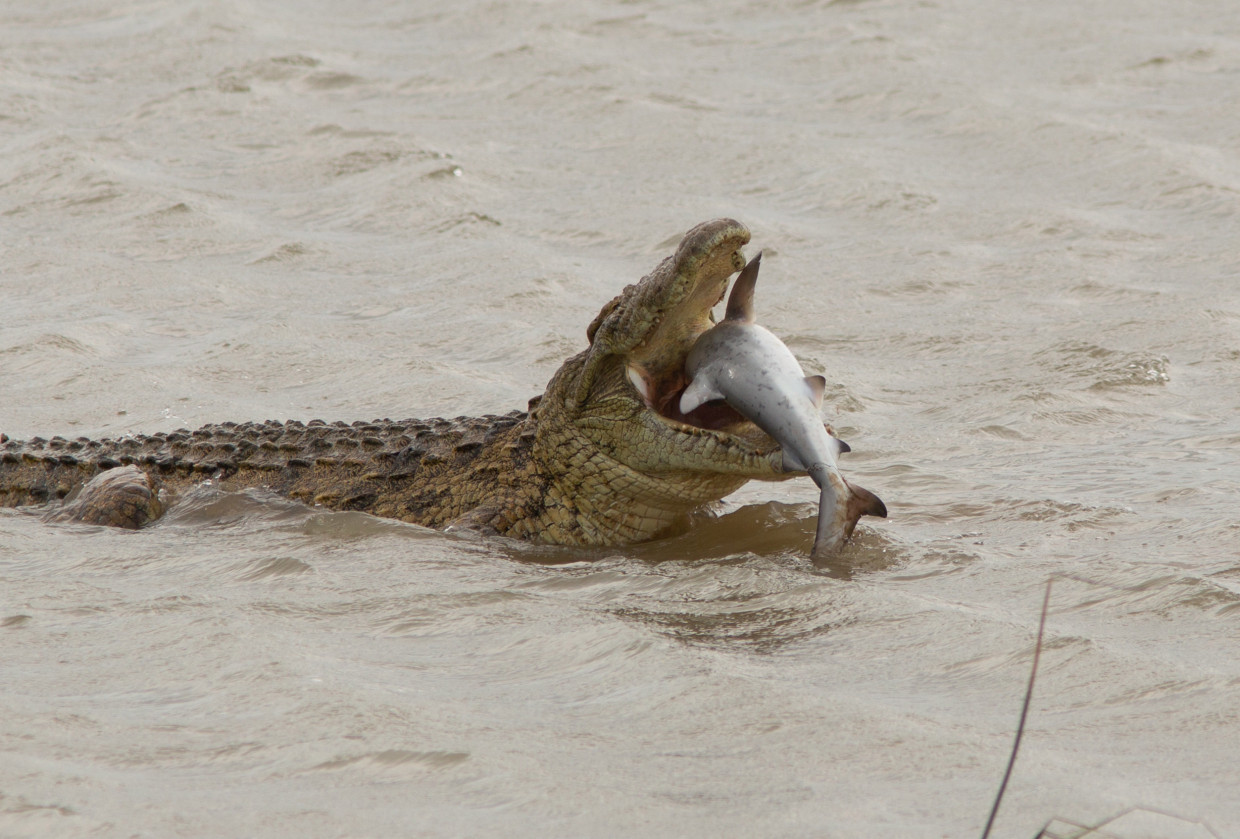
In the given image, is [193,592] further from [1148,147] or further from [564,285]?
[1148,147]

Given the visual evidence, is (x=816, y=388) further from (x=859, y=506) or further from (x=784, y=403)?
(x=859, y=506)

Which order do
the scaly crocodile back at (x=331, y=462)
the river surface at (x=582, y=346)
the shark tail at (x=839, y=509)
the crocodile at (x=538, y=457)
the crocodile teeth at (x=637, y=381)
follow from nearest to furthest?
the river surface at (x=582, y=346)
the shark tail at (x=839, y=509)
the crocodile at (x=538, y=457)
the crocodile teeth at (x=637, y=381)
the scaly crocodile back at (x=331, y=462)

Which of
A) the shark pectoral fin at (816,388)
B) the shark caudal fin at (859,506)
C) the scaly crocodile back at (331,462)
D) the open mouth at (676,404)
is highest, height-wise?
the shark pectoral fin at (816,388)

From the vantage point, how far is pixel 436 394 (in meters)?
7.77

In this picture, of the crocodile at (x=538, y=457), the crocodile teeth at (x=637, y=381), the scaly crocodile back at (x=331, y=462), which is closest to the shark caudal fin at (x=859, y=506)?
the crocodile at (x=538, y=457)

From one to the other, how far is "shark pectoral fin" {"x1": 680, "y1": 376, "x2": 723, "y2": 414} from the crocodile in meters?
0.11

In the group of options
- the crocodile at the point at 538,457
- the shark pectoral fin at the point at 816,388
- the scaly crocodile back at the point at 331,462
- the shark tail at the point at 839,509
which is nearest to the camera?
the shark tail at the point at 839,509

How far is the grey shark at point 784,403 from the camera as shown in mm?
4664

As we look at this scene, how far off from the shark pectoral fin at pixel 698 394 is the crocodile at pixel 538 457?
0.35ft

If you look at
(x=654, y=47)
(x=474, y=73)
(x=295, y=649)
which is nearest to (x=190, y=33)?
(x=474, y=73)

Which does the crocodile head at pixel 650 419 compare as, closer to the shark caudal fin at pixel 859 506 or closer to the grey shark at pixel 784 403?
the grey shark at pixel 784 403

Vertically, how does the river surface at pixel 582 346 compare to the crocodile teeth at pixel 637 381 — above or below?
below

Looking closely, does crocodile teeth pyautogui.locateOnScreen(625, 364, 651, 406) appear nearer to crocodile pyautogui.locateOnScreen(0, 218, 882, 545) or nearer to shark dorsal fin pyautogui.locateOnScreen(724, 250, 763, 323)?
crocodile pyautogui.locateOnScreen(0, 218, 882, 545)

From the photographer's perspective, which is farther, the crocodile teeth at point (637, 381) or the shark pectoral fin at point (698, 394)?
the crocodile teeth at point (637, 381)
